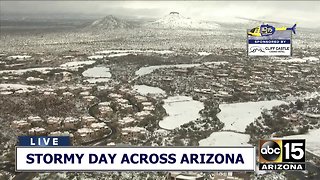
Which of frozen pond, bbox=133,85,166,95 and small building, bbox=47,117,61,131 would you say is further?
frozen pond, bbox=133,85,166,95

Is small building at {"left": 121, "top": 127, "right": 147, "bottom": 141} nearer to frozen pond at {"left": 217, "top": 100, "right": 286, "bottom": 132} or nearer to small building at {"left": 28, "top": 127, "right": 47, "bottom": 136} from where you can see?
small building at {"left": 28, "top": 127, "right": 47, "bottom": 136}

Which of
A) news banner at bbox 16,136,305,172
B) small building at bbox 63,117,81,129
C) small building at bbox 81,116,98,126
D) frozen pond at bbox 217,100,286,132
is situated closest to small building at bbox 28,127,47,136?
small building at bbox 63,117,81,129

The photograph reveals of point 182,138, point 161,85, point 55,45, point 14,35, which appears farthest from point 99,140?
point 14,35

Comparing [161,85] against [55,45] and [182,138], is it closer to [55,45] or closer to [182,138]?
[182,138]

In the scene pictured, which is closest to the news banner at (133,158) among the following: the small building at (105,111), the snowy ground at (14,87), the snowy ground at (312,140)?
the snowy ground at (312,140)

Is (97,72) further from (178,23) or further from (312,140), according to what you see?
(178,23)

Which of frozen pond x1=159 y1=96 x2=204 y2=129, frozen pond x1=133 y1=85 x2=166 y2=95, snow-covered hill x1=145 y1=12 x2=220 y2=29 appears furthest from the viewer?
snow-covered hill x1=145 y1=12 x2=220 y2=29
